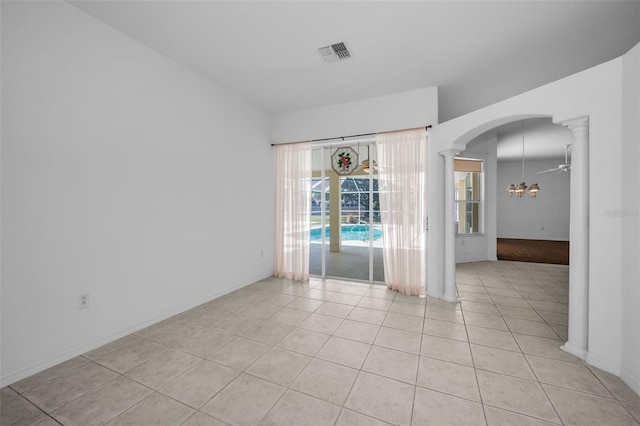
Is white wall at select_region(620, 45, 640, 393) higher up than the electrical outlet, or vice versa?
white wall at select_region(620, 45, 640, 393)

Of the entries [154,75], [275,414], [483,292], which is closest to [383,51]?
[154,75]

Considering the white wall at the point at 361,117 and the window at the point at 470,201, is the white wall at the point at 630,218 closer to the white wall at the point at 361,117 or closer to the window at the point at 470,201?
the white wall at the point at 361,117

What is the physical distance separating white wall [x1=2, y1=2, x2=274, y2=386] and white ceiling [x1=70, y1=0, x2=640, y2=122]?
1.33 feet

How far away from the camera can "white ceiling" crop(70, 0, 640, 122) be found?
7.25 ft

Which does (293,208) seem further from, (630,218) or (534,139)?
(534,139)

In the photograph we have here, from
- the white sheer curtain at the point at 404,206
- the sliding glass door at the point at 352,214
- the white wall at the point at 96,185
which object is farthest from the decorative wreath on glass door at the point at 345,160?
the white wall at the point at 96,185

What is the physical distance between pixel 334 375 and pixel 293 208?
9.66 feet

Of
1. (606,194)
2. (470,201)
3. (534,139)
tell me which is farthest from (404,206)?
(534,139)

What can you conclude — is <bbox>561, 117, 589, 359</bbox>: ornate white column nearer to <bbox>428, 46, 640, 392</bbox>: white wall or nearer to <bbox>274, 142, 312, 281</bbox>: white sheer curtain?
<bbox>428, 46, 640, 392</bbox>: white wall

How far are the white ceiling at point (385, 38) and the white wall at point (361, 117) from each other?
205 millimetres

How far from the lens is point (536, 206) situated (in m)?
9.68

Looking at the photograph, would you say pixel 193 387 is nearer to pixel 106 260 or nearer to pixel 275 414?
pixel 275 414

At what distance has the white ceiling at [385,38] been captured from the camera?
87.0 inches

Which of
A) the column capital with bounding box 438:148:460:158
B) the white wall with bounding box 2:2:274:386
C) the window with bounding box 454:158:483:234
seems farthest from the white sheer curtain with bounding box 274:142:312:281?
the window with bounding box 454:158:483:234
